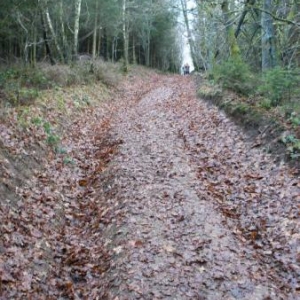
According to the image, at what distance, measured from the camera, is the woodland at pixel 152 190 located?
522 cm

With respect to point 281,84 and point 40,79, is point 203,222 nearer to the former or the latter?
point 281,84

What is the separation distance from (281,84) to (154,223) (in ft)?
21.5

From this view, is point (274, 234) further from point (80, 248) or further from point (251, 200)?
point (80, 248)

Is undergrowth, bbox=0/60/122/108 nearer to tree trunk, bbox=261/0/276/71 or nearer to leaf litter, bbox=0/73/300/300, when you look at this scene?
leaf litter, bbox=0/73/300/300

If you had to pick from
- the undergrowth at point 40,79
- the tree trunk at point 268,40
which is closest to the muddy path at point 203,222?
the undergrowth at point 40,79

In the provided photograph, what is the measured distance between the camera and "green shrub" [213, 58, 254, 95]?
13874 mm

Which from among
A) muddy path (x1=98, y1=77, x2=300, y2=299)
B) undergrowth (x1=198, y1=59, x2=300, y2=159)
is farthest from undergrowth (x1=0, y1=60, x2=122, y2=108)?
undergrowth (x1=198, y1=59, x2=300, y2=159)

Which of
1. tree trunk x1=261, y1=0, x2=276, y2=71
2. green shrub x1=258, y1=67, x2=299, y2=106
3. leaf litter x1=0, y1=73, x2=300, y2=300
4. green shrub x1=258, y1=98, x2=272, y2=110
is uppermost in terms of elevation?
tree trunk x1=261, y1=0, x2=276, y2=71

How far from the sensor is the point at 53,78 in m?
15.3

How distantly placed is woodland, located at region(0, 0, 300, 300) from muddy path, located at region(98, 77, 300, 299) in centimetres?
2

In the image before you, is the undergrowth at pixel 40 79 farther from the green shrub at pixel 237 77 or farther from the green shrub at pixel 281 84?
the green shrub at pixel 281 84

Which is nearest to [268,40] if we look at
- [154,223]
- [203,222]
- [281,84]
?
[281,84]

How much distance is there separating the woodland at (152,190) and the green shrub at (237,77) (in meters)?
0.05

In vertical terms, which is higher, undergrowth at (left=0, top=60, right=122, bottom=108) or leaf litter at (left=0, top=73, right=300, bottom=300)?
undergrowth at (left=0, top=60, right=122, bottom=108)
